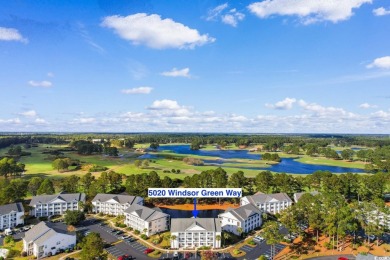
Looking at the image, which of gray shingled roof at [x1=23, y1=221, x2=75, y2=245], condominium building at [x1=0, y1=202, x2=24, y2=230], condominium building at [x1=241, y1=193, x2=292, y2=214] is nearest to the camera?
gray shingled roof at [x1=23, y1=221, x2=75, y2=245]

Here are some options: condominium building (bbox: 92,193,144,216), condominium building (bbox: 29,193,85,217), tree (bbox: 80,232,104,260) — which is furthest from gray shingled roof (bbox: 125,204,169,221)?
condominium building (bbox: 29,193,85,217)

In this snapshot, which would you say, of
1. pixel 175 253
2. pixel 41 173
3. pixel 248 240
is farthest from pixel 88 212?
pixel 41 173

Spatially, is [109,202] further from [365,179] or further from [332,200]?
[365,179]

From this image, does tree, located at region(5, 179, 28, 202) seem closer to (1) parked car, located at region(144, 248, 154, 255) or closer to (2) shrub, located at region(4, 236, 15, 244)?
(2) shrub, located at region(4, 236, 15, 244)

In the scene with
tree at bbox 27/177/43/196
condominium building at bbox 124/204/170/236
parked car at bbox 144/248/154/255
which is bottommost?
parked car at bbox 144/248/154/255

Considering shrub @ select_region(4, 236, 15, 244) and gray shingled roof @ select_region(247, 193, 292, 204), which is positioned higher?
gray shingled roof @ select_region(247, 193, 292, 204)

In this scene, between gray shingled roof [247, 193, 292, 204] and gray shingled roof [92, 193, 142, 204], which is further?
gray shingled roof [247, 193, 292, 204]

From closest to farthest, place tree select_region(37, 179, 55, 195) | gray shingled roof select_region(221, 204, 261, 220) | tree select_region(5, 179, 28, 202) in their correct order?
1. gray shingled roof select_region(221, 204, 261, 220)
2. tree select_region(5, 179, 28, 202)
3. tree select_region(37, 179, 55, 195)
